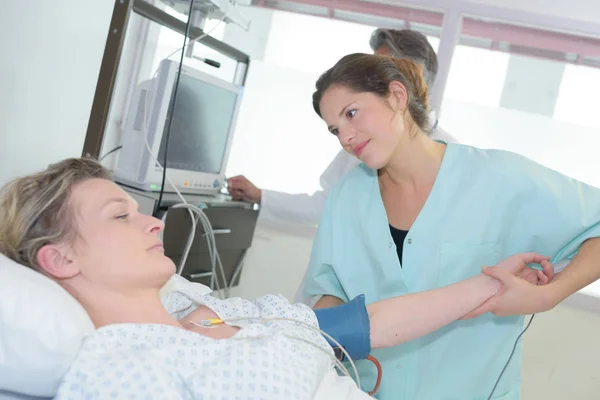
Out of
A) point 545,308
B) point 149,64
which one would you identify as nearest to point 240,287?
point 149,64

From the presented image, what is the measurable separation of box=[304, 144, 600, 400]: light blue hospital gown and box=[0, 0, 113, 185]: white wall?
78cm

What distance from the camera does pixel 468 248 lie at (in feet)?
5.23

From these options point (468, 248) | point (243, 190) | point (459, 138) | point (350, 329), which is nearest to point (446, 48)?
point (459, 138)

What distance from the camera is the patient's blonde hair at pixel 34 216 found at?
3.90 ft

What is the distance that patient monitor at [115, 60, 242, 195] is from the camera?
2.38 meters

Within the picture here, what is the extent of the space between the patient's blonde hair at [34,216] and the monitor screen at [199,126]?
1.24 metres

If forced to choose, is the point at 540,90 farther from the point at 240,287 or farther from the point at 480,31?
the point at 240,287

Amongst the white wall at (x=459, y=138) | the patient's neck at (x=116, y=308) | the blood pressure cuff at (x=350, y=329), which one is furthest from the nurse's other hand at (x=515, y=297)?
the white wall at (x=459, y=138)

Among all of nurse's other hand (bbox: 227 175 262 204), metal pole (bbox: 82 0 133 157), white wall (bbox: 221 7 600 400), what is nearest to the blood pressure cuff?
metal pole (bbox: 82 0 133 157)

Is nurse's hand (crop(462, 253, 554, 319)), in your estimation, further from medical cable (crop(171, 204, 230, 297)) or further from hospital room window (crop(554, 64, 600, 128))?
hospital room window (crop(554, 64, 600, 128))

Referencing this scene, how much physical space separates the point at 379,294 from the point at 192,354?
659 mm

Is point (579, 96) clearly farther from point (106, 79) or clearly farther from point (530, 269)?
point (106, 79)

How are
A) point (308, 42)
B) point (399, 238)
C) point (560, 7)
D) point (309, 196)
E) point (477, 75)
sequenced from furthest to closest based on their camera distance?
point (308, 42)
point (477, 75)
point (560, 7)
point (309, 196)
point (399, 238)

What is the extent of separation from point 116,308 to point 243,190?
1672 mm
